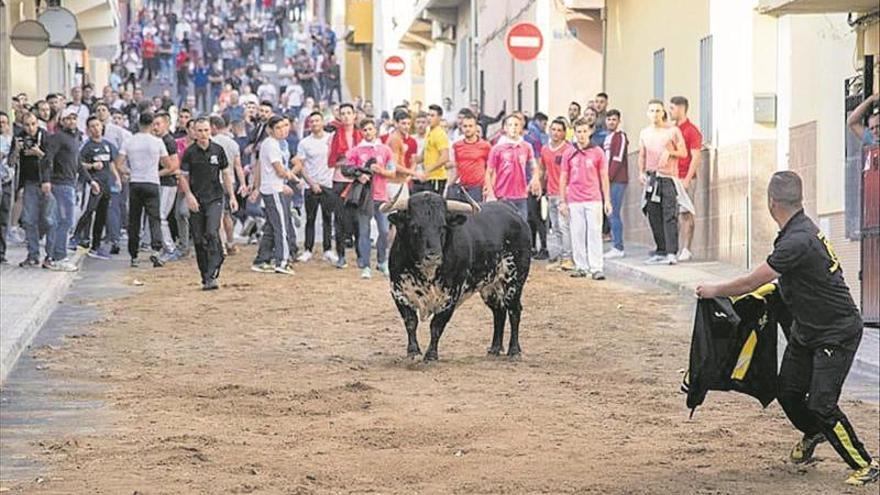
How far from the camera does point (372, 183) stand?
2114 cm

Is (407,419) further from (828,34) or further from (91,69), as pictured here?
(91,69)

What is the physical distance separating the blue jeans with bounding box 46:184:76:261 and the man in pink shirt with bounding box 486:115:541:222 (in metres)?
4.80

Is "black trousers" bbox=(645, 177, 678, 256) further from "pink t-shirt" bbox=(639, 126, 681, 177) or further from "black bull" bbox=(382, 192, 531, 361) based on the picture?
"black bull" bbox=(382, 192, 531, 361)

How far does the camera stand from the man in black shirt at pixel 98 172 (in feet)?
78.0

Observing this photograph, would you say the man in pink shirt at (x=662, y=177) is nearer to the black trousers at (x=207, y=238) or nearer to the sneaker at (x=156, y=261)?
the black trousers at (x=207, y=238)

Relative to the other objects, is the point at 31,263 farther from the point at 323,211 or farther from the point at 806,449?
the point at 806,449

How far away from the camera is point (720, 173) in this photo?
76.5ft

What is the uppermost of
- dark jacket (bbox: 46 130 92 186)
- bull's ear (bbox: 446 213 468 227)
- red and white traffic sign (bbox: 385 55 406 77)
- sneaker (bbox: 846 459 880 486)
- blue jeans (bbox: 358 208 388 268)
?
red and white traffic sign (bbox: 385 55 406 77)

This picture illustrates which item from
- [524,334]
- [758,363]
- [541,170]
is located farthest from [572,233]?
[758,363]

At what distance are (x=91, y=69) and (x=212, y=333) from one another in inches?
1666

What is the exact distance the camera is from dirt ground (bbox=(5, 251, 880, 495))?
9.52 m

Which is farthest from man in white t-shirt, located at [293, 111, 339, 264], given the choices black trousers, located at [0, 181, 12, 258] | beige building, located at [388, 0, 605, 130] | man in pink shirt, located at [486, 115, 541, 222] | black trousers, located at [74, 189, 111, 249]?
beige building, located at [388, 0, 605, 130]

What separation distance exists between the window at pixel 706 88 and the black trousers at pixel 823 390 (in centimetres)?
1463

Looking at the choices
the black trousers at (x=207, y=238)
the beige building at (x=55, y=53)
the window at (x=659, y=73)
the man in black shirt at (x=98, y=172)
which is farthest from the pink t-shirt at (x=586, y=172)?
the beige building at (x=55, y=53)
